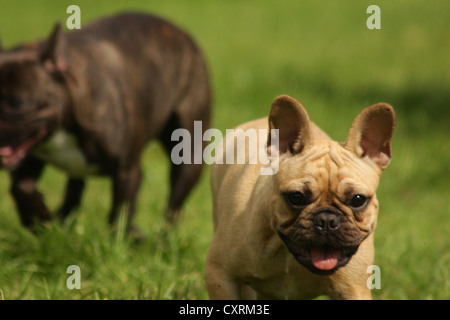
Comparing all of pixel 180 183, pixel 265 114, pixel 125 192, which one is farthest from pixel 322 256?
pixel 265 114

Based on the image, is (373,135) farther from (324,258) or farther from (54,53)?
(54,53)

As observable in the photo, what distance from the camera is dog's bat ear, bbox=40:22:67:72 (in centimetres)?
454

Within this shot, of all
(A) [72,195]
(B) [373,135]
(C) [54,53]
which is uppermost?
(C) [54,53]

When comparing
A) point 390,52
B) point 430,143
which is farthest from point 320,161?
point 390,52

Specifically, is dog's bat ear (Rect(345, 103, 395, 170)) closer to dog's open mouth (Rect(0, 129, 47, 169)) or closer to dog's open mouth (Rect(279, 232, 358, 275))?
dog's open mouth (Rect(279, 232, 358, 275))

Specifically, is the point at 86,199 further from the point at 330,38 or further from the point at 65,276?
the point at 330,38

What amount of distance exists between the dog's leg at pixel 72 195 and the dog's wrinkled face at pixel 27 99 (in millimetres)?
791

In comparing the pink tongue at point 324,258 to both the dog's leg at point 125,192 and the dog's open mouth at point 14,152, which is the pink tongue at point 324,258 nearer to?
the dog's leg at point 125,192

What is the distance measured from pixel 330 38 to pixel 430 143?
133 inches

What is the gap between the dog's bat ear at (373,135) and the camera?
9.65 feet

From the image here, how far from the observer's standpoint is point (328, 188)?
2812mm

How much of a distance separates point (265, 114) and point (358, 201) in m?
4.32

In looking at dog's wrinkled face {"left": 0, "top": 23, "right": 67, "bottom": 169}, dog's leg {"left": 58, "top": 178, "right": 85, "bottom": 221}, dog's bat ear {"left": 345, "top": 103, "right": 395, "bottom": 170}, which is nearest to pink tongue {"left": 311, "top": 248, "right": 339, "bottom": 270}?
dog's bat ear {"left": 345, "top": 103, "right": 395, "bottom": 170}

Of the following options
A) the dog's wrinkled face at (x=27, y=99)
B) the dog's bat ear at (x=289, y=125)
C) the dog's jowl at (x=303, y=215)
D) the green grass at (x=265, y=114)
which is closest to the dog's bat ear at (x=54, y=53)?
the dog's wrinkled face at (x=27, y=99)
